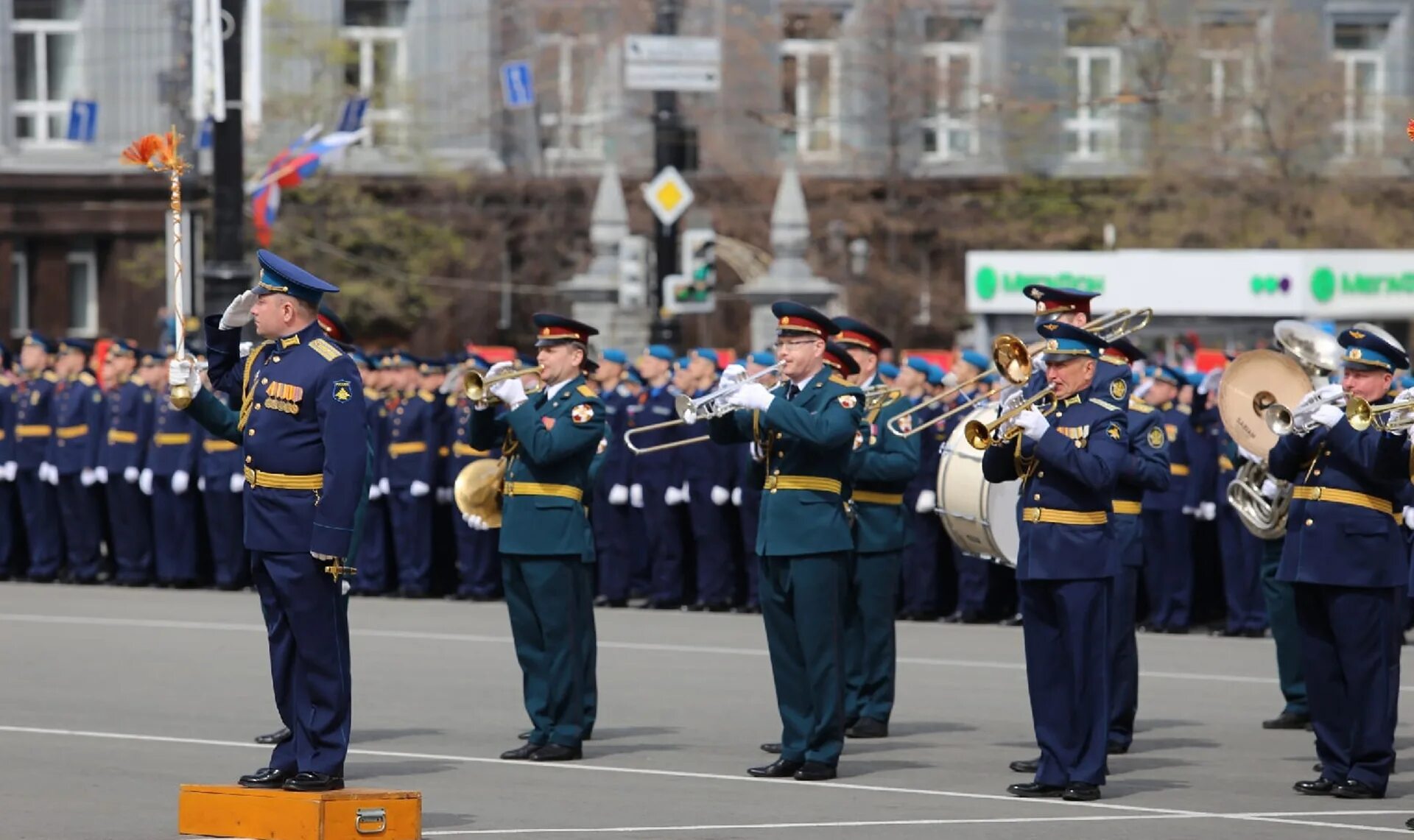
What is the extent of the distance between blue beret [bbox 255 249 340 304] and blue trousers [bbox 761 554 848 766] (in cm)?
265

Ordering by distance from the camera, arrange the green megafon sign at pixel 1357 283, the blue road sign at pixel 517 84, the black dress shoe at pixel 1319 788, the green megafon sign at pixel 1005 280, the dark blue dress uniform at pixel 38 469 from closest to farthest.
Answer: the black dress shoe at pixel 1319 788
the dark blue dress uniform at pixel 38 469
the green megafon sign at pixel 1357 283
the green megafon sign at pixel 1005 280
the blue road sign at pixel 517 84

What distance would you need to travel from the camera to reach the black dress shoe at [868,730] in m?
13.3

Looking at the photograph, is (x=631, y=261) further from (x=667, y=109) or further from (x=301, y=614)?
(x=301, y=614)

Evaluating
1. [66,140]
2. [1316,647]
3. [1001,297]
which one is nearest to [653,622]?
[1316,647]

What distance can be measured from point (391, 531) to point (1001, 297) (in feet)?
32.3

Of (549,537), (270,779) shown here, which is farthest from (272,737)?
(270,779)

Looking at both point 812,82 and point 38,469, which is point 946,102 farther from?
point 38,469

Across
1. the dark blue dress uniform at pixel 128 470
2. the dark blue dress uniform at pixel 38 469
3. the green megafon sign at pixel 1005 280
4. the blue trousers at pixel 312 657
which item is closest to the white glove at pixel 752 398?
the blue trousers at pixel 312 657

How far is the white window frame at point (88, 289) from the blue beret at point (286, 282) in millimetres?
33421

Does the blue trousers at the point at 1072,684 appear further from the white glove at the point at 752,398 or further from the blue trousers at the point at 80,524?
the blue trousers at the point at 80,524

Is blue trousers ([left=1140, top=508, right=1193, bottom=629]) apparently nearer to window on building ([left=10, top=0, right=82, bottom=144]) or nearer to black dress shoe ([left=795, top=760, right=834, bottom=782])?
black dress shoe ([left=795, top=760, right=834, bottom=782])

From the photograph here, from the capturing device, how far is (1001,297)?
94.4 ft

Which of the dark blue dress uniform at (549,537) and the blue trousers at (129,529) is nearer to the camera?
the dark blue dress uniform at (549,537)

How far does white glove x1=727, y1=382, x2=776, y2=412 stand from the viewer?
445 inches
